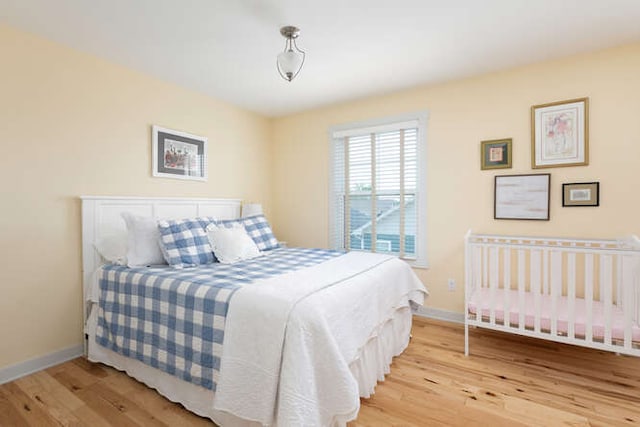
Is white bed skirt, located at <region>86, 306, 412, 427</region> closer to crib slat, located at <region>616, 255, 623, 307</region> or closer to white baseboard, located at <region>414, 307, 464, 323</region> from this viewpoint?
white baseboard, located at <region>414, 307, 464, 323</region>

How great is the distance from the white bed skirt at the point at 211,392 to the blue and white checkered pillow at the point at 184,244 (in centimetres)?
71

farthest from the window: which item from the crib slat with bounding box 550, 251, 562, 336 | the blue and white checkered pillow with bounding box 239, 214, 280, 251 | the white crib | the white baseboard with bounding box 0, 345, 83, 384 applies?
the white baseboard with bounding box 0, 345, 83, 384

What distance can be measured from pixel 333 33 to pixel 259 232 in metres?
1.87

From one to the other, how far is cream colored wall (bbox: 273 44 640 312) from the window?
11 centimetres

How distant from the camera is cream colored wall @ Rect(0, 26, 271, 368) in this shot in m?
2.13

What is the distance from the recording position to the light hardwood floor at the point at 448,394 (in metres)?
Answer: 1.72

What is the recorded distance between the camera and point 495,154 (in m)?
2.93

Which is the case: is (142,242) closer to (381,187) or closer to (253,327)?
(253,327)

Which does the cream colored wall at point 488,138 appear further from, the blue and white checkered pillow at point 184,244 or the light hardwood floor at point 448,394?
the blue and white checkered pillow at point 184,244

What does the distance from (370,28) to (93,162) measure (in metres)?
2.39

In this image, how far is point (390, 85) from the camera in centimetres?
322

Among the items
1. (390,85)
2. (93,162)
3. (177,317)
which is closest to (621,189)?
(390,85)

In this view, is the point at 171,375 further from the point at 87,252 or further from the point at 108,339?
the point at 87,252

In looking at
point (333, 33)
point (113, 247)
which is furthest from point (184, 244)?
point (333, 33)
